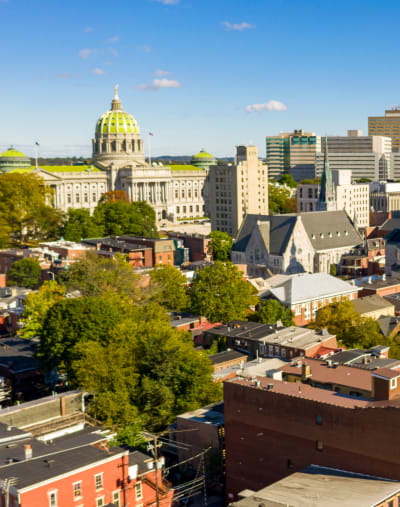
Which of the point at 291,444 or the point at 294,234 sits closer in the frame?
the point at 291,444

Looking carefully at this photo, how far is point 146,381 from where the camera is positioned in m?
52.2

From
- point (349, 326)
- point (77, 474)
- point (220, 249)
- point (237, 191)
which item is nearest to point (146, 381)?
point (77, 474)

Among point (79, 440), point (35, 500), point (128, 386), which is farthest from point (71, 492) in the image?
point (128, 386)

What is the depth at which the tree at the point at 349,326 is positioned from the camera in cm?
6875

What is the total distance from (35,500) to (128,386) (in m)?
18.2

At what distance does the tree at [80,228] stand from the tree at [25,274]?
3697 centimetres

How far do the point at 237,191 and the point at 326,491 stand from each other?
Answer: 12518 cm

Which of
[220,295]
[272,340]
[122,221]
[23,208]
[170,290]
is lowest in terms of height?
[272,340]

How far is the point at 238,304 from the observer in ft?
256

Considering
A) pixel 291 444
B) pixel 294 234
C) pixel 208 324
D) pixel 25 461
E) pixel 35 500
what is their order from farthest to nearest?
pixel 294 234 < pixel 208 324 < pixel 291 444 < pixel 25 461 < pixel 35 500

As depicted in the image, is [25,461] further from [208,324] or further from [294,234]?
[294,234]

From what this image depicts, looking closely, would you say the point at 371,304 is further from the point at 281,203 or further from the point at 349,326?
the point at 281,203

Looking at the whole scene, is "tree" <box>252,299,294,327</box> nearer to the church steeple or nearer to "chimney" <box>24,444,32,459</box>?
"chimney" <box>24,444,32,459</box>

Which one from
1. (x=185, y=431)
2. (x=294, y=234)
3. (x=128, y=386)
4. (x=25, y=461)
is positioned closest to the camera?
(x=25, y=461)
